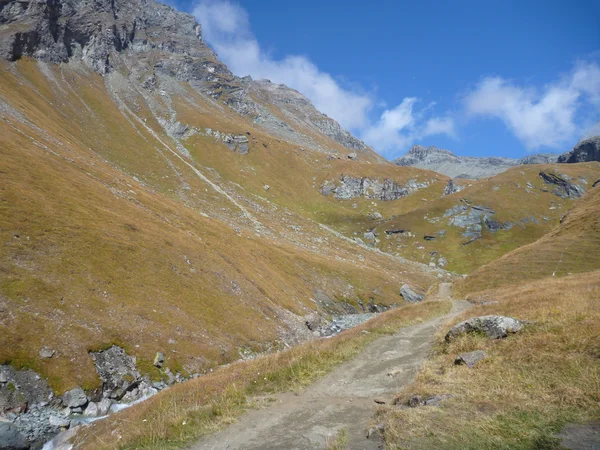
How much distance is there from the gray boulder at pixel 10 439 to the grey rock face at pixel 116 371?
353 inches

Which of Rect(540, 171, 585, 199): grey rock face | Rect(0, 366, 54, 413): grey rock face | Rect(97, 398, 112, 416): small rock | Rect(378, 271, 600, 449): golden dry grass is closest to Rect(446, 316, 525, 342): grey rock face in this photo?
Rect(378, 271, 600, 449): golden dry grass

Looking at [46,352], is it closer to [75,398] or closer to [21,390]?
[21,390]

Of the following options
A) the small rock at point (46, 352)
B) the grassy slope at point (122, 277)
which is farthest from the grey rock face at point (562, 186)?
the small rock at point (46, 352)

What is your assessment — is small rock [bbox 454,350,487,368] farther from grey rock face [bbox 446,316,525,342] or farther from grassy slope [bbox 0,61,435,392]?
grassy slope [bbox 0,61,435,392]

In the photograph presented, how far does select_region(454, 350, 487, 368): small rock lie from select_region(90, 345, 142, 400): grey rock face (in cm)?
2763

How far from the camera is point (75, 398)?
2619 centimetres

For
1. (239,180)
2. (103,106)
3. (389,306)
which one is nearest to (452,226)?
(389,306)

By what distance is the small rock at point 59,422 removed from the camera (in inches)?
914

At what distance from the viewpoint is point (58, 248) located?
38.8 m

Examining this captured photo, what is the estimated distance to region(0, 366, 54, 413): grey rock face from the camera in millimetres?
23516

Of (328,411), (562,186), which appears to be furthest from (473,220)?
(328,411)

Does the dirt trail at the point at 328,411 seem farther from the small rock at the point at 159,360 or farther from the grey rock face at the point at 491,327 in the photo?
the small rock at the point at 159,360

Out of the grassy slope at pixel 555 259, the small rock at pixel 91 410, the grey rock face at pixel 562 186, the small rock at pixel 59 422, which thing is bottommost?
the small rock at pixel 91 410

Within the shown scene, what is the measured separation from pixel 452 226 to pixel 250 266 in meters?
132
